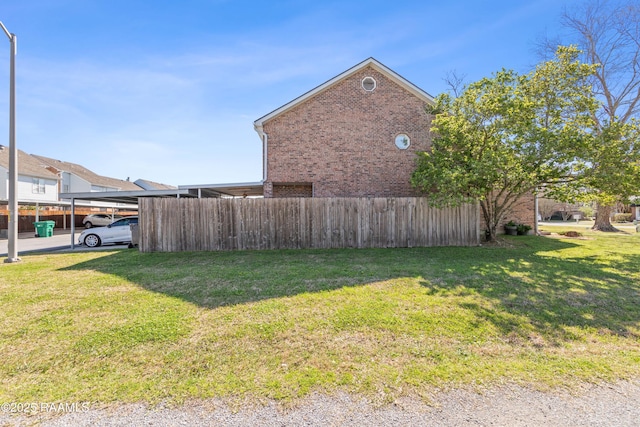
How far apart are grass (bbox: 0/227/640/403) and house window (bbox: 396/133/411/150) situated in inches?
293

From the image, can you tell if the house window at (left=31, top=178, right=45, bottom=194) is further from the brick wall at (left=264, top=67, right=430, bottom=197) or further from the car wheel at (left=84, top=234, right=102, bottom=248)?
the brick wall at (left=264, top=67, right=430, bottom=197)

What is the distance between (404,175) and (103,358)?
11.9 metres

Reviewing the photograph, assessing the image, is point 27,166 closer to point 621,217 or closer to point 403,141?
point 403,141

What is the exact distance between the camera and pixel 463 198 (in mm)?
9938

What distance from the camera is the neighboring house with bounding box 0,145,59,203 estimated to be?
22.8 m

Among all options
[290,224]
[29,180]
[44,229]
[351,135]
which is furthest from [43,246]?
[29,180]

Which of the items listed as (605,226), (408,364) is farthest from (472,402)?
(605,226)

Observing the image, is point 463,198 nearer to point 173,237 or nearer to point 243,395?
point 243,395

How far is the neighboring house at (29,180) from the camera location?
22781 millimetres

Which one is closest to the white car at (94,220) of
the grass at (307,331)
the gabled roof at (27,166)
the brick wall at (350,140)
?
the gabled roof at (27,166)

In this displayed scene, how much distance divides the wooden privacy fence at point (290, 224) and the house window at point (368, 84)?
5.48m

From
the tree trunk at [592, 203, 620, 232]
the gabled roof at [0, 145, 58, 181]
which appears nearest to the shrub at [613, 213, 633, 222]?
the tree trunk at [592, 203, 620, 232]

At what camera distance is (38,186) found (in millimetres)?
24766

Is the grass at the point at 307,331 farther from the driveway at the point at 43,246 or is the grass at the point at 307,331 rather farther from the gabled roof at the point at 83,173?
the gabled roof at the point at 83,173
